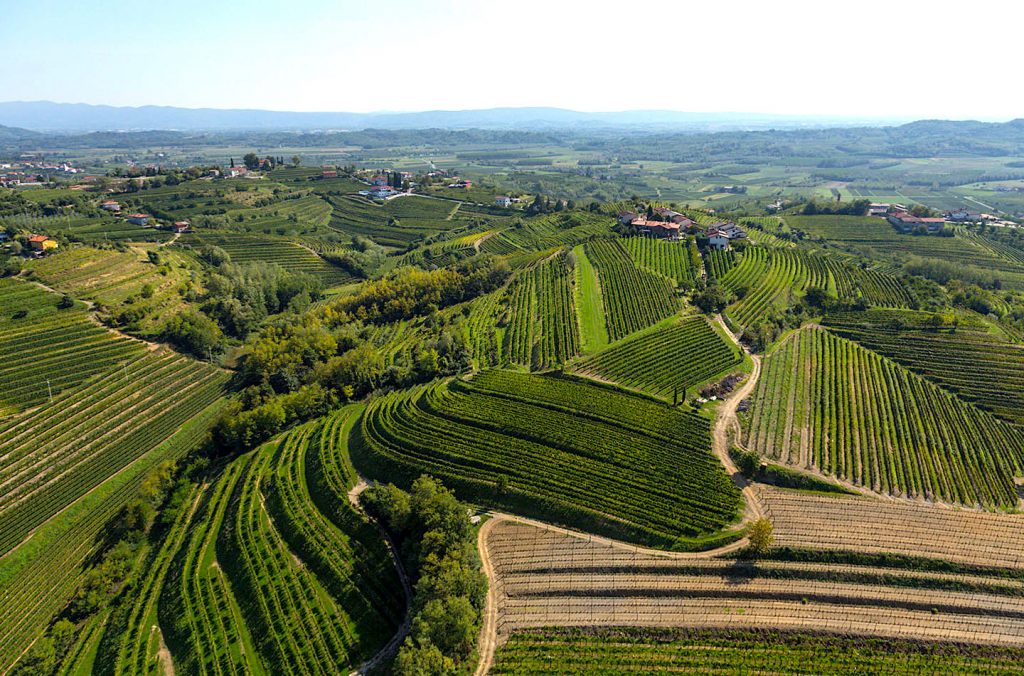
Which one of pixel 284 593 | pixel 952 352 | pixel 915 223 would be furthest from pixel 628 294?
pixel 915 223

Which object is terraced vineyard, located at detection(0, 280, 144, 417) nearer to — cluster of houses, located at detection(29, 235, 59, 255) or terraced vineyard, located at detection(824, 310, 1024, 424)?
cluster of houses, located at detection(29, 235, 59, 255)

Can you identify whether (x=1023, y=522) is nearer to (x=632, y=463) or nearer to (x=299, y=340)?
(x=632, y=463)

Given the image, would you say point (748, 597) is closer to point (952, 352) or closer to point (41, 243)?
point (952, 352)

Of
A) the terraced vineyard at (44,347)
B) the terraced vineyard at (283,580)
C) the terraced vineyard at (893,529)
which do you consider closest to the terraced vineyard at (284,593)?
the terraced vineyard at (283,580)

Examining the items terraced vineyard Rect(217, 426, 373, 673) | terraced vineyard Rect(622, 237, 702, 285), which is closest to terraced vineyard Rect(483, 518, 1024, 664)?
terraced vineyard Rect(217, 426, 373, 673)

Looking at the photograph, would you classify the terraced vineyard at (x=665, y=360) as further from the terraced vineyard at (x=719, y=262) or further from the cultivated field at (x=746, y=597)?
the cultivated field at (x=746, y=597)

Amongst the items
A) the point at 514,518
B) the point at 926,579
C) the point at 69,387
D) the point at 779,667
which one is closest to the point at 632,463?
the point at 514,518
